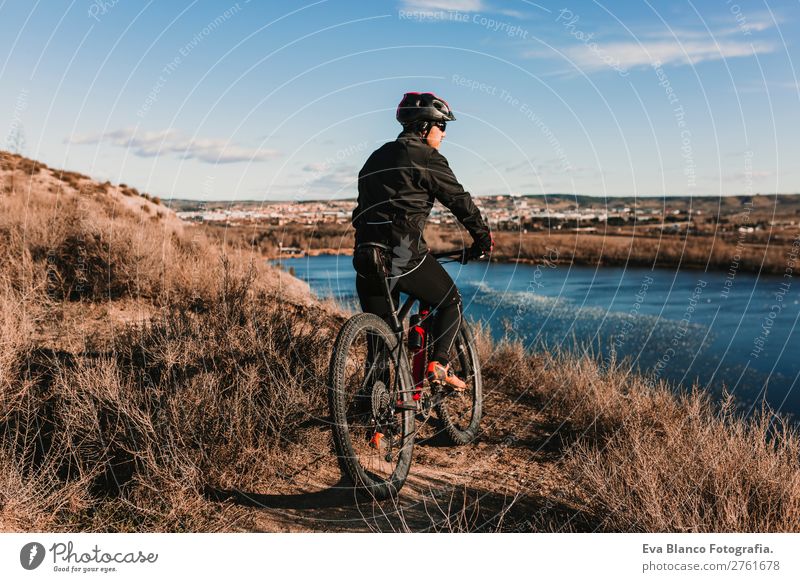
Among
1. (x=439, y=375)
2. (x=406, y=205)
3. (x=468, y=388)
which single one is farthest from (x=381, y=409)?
(x=468, y=388)

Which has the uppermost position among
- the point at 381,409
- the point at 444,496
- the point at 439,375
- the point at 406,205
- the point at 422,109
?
the point at 422,109

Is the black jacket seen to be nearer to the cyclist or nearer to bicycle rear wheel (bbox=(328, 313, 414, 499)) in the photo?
the cyclist

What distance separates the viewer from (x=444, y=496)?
4129mm

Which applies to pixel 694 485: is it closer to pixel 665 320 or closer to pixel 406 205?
pixel 406 205

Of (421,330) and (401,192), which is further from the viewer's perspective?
(421,330)

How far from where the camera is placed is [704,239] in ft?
130

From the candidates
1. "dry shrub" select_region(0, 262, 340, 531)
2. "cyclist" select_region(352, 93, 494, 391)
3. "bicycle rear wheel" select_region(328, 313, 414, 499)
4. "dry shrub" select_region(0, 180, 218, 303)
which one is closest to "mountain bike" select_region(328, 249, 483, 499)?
"bicycle rear wheel" select_region(328, 313, 414, 499)

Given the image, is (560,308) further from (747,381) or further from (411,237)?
(411,237)

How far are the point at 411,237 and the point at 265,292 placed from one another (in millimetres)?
2657

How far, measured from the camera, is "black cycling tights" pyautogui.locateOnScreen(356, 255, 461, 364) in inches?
162

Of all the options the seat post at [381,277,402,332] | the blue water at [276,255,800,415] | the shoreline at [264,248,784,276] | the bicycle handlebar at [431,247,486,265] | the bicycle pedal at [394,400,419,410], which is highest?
the bicycle handlebar at [431,247,486,265]

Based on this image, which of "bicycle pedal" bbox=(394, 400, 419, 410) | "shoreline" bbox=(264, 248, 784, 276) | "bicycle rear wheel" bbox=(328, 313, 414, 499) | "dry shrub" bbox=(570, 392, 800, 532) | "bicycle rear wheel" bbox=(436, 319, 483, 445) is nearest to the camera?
"dry shrub" bbox=(570, 392, 800, 532)

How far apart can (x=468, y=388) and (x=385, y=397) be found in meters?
1.45
